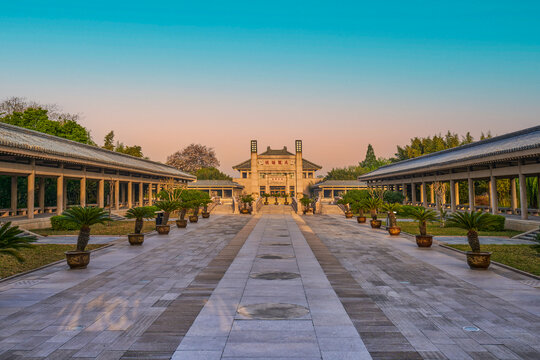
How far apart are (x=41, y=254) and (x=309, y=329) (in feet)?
44.4

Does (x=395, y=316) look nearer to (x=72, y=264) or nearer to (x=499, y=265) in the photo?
(x=499, y=265)

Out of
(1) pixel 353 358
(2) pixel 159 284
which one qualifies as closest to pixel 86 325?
(2) pixel 159 284

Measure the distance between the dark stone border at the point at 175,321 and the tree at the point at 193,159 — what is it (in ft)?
301

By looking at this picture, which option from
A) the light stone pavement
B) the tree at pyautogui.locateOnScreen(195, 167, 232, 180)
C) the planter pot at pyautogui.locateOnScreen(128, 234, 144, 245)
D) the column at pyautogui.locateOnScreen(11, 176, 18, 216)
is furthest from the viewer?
the tree at pyautogui.locateOnScreen(195, 167, 232, 180)

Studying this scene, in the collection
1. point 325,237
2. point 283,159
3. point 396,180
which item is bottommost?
point 325,237

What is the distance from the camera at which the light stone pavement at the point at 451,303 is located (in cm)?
609

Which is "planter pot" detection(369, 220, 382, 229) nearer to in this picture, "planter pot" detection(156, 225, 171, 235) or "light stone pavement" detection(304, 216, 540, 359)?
"light stone pavement" detection(304, 216, 540, 359)

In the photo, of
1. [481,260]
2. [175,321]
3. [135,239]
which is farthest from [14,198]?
[481,260]

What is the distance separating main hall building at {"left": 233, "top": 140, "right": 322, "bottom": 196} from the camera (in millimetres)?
72812

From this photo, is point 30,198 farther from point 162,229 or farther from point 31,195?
point 162,229

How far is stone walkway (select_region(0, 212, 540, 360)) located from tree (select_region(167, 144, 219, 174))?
8862 cm

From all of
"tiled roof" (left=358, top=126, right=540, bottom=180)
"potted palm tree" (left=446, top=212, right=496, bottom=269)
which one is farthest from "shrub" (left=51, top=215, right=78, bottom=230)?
"tiled roof" (left=358, top=126, right=540, bottom=180)

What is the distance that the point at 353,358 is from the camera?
5.58 m

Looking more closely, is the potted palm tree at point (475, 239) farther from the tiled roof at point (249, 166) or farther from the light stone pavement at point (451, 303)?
the tiled roof at point (249, 166)
